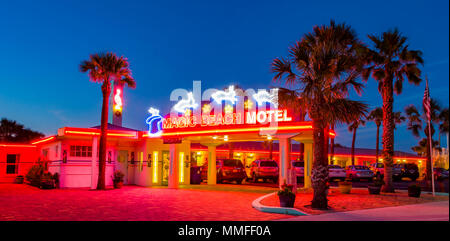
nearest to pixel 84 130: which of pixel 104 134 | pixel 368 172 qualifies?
pixel 104 134

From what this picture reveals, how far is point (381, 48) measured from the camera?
69.5 ft

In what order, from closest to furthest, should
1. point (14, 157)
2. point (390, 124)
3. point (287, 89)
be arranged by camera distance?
point (287, 89) → point (390, 124) → point (14, 157)

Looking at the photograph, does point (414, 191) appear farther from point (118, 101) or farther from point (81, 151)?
point (118, 101)

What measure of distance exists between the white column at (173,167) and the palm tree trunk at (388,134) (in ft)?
40.6

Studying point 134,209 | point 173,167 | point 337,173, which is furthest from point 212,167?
point 134,209

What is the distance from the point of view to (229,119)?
71.8 ft

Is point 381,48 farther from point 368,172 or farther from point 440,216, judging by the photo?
point 368,172

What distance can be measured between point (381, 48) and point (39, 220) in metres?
18.5

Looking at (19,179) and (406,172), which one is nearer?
(19,179)

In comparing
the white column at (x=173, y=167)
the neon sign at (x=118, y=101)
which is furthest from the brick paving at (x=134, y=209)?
the neon sign at (x=118, y=101)

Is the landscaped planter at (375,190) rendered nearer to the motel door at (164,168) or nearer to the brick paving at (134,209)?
the brick paving at (134,209)

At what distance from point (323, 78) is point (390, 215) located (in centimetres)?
534
